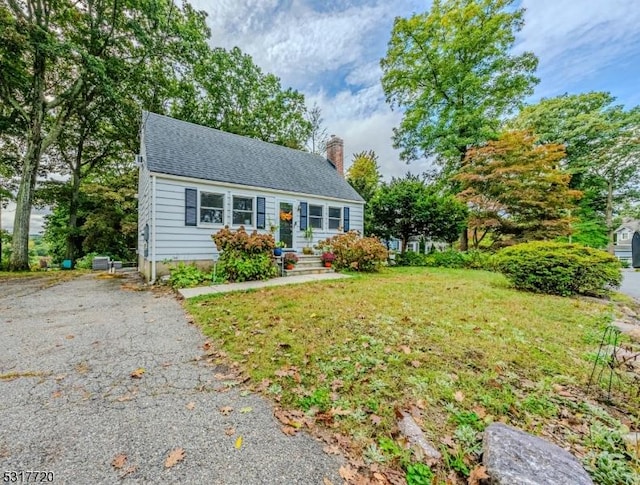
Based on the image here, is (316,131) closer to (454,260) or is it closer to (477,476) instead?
(454,260)

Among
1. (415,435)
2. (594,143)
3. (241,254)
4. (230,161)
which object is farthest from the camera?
(594,143)

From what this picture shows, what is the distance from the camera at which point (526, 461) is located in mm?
1590

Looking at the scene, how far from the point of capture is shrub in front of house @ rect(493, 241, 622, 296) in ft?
19.2

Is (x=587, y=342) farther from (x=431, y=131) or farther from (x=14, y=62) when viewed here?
(x=14, y=62)

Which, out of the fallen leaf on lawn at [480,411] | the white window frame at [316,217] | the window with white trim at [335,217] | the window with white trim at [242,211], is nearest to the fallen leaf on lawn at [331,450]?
→ the fallen leaf on lawn at [480,411]

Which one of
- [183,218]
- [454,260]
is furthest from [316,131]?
[183,218]

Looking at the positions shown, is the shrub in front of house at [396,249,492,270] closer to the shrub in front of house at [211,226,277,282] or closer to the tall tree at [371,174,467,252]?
the tall tree at [371,174,467,252]

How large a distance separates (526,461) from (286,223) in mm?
10024

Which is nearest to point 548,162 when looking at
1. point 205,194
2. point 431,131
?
point 431,131

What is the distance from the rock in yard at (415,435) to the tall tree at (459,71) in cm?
1564

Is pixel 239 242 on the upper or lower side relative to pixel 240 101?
lower

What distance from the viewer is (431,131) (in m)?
16.5

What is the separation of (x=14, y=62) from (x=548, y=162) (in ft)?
76.2

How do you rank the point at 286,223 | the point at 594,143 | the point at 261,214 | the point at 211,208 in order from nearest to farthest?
the point at 211,208 < the point at 261,214 < the point at 286,223 < the point at 594,143
